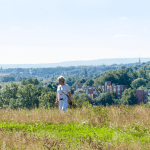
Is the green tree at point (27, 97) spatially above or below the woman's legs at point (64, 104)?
below

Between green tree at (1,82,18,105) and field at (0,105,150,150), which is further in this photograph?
green tree at (1,82,18,105)

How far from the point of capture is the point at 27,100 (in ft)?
202

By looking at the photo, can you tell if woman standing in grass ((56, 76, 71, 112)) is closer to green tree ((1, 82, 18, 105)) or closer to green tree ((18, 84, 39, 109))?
green tree ((18, 84, 39, 109))

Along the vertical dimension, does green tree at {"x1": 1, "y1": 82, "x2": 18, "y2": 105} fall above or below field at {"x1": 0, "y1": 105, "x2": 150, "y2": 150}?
below

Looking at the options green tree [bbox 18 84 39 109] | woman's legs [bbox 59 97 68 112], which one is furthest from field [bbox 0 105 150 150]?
green tree [bbox 18 84 39 109]

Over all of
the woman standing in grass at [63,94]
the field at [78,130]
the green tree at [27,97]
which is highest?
the woman standing in grass at [63,94]

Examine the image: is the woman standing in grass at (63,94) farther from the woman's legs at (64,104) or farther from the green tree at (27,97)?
the green tree at (27,97)

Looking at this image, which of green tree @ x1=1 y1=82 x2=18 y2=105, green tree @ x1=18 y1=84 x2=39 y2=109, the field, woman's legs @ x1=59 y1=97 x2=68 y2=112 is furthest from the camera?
green tree @ x1=1 y1=82 x2=18 y2=105

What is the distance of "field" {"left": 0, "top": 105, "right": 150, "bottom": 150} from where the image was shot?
444 centimetres

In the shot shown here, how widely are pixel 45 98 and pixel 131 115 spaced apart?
48333mm

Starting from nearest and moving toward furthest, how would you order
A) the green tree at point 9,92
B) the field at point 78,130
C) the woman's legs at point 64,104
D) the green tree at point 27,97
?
the field at point 78,130
the woman's legs at point 64,104
the green tree at point 27,97
the green tree at point 9,92

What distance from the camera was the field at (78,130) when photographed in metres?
4.44

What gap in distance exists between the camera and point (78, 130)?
605 centimetres

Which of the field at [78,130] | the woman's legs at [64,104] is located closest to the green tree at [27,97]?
the woman's legs at [64,104]
